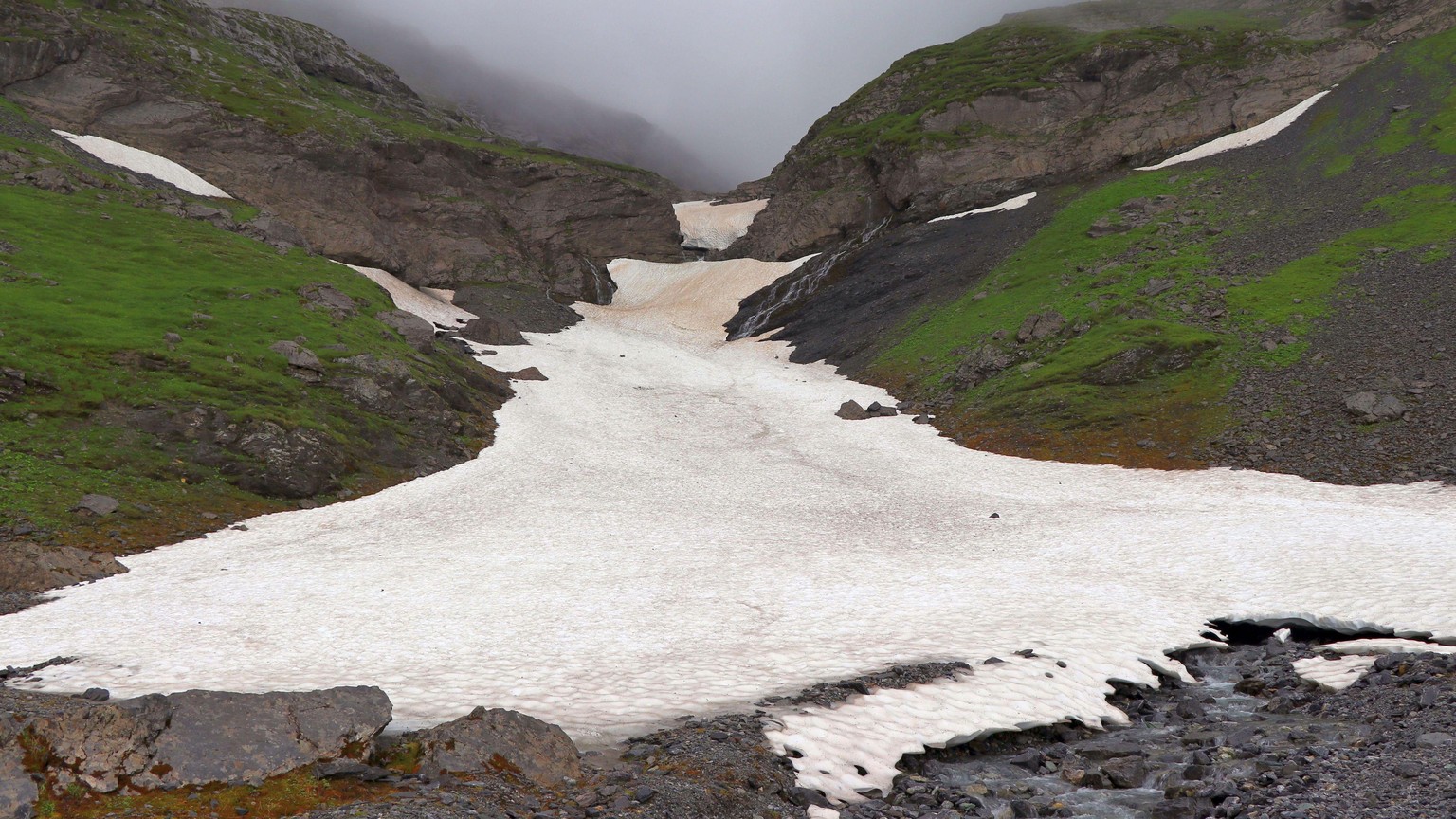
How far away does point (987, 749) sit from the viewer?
13.3m

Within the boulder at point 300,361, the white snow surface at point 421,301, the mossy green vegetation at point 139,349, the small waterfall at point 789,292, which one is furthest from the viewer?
the small waterfall at point 789,292

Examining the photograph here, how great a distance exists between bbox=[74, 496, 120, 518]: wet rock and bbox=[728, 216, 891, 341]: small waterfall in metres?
64.6

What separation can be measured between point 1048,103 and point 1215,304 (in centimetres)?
5649

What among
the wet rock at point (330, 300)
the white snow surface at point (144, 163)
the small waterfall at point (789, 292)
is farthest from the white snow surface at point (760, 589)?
the white snow surface at point (144, 163)

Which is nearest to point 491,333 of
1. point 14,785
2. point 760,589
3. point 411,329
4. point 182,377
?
point 411,329

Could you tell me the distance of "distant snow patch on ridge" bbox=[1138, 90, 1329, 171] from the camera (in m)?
73.5

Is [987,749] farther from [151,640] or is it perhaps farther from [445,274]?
[445,274]

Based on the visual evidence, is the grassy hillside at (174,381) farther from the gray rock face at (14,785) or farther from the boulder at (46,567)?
the gray rock face at (14,785)

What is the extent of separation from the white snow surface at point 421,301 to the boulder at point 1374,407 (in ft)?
217

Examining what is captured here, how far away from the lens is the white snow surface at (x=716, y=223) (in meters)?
123

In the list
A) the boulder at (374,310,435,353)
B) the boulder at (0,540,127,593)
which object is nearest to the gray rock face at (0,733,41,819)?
the boulder at (0,540,127,593)

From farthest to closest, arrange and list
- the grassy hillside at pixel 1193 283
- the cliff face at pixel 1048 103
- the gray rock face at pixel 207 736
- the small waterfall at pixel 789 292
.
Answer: the small waterfall at pixel 789 292
the cliff face at pixel 1048 103
the grassy hillside at pixel 1193 283
the gray rock face at pixel 207 736

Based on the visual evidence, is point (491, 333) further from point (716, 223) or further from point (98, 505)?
point (716, 223)

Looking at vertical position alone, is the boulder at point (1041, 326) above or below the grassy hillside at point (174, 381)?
above
